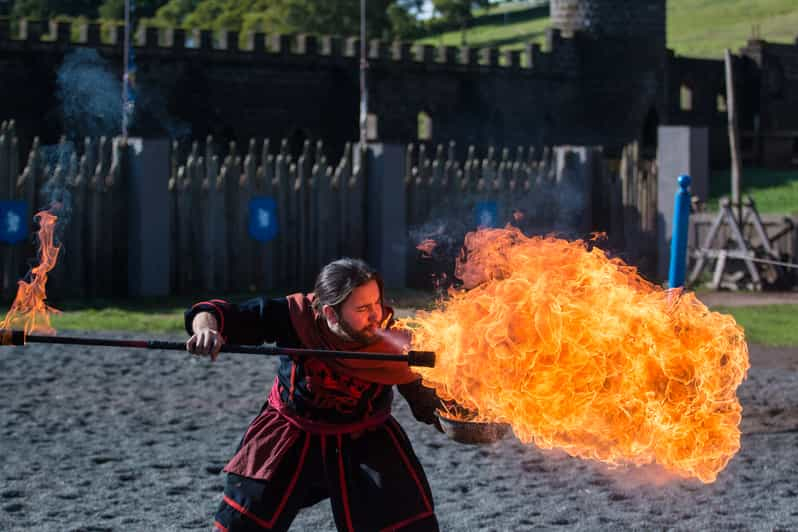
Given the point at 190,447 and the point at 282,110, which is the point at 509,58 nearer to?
the point at 282,110

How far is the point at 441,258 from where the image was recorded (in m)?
17.7

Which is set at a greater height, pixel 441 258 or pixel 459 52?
pixel 459 52

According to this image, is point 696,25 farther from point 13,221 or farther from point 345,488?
point 345,488

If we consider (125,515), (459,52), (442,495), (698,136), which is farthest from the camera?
(459,52)

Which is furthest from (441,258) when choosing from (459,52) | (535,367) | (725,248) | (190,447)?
(459,52)

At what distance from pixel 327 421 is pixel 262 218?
1206 cm

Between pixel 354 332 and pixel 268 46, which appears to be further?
pixel 268 46

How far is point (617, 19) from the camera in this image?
38094 mm

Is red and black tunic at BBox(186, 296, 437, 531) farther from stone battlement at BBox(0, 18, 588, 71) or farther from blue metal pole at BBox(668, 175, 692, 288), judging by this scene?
stone battlement at BBox(0, 18, 588, 71)

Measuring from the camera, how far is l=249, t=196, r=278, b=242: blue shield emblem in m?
16.0

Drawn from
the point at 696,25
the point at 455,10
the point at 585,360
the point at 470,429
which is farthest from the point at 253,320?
the point at 455,10

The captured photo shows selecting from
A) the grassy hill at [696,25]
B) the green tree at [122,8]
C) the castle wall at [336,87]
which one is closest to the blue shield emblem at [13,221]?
the castle wall at [336,87]

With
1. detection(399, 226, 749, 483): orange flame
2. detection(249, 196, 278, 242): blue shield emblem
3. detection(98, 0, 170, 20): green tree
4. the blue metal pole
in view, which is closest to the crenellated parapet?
detection(249, 196, 278, 242): blue shield emblem

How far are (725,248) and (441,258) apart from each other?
3.98m
